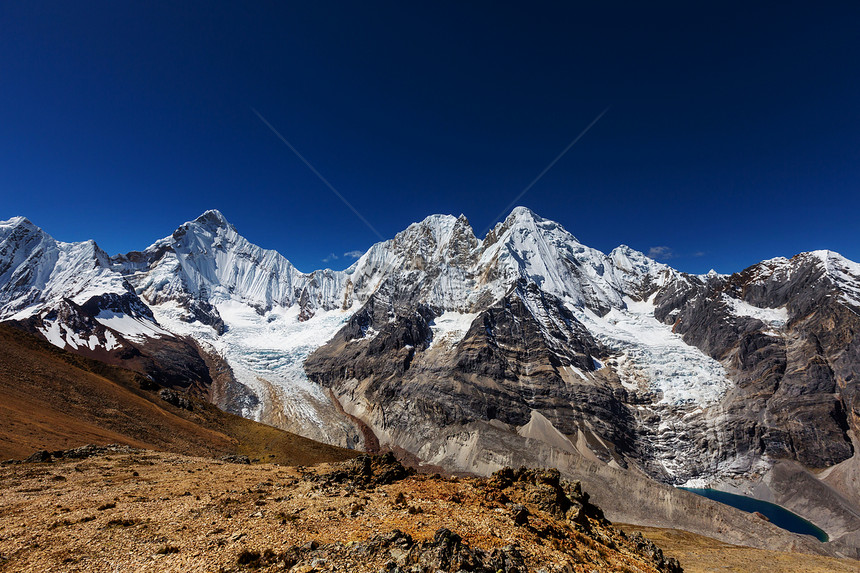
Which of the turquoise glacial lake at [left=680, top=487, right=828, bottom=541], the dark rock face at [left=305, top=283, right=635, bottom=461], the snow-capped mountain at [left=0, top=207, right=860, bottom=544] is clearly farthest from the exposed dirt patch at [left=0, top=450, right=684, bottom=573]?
the dark rock face at [left=305, top=283, right=635, bottom=461]

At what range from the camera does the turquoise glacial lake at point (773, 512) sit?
10206 cm

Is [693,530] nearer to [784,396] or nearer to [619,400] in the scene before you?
[619,400]

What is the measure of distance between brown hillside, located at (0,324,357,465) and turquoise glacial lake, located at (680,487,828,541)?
428 ft

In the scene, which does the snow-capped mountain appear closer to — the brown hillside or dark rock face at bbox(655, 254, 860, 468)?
dark rock face at bbox(655, 254, 860, 468)

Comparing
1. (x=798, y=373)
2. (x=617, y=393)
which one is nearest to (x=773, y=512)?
(x=798, y=373)

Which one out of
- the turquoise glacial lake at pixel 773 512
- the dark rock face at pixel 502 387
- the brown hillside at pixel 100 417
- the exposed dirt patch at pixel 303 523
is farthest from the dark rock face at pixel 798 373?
the exposed dirt patch at pixel 303 523

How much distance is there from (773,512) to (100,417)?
576ft

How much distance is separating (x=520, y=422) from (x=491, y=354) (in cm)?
3704

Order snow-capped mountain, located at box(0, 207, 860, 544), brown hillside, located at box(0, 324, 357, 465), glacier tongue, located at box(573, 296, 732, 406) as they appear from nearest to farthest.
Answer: brown hillside, located at box(0, 324, 357, 465), snow-capped mountain, located at box(0, 207, 860, 544), glacier tongue, located at box(573, 296, 732, 406)

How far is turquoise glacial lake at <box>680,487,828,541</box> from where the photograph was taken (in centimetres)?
10206

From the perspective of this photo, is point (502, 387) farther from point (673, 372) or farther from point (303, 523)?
point (303, 523)

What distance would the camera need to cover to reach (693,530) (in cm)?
9131

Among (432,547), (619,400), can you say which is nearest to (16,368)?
(432,547)

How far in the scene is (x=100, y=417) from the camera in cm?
5156
